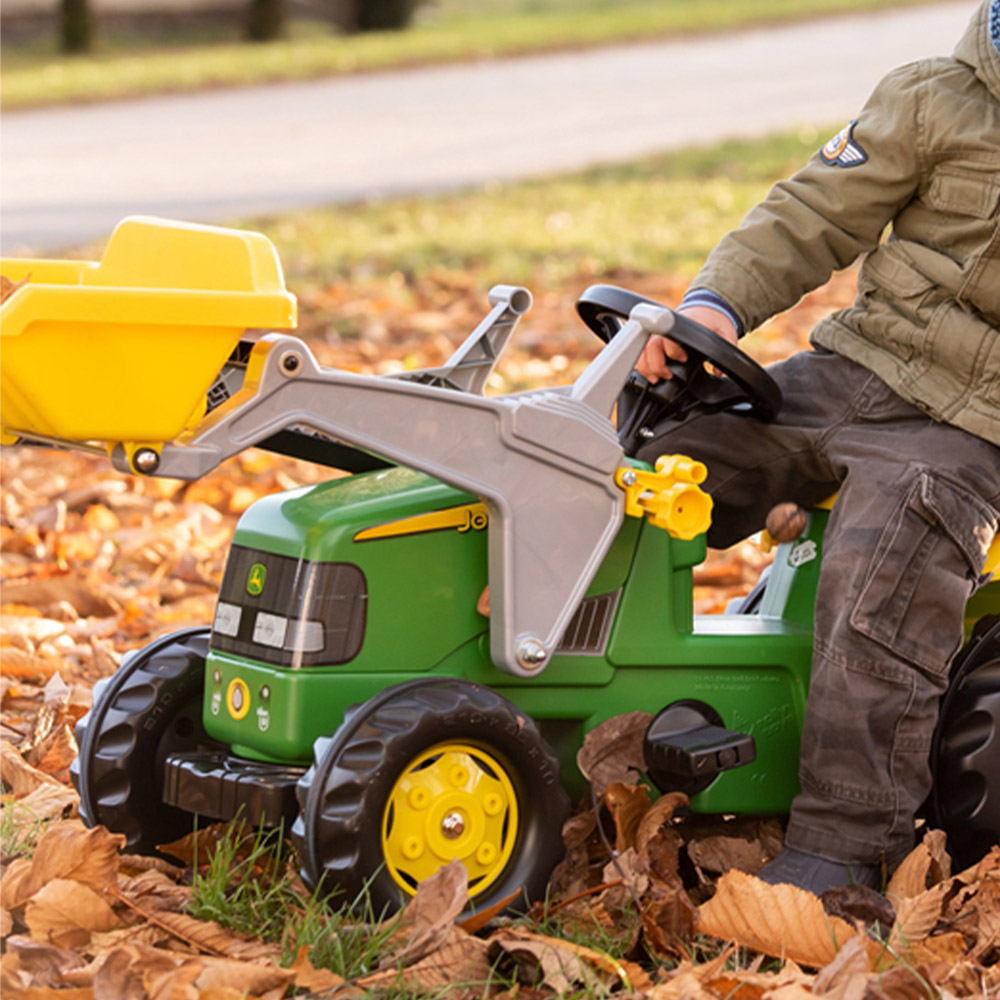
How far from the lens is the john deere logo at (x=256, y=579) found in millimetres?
2361

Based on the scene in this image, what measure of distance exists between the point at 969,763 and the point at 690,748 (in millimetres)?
452

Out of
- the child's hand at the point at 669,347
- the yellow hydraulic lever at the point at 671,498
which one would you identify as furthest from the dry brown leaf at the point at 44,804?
the child's hand at the point at 669,347

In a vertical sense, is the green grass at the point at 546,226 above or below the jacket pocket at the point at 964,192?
below

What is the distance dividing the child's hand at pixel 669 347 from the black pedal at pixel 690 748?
530 mm

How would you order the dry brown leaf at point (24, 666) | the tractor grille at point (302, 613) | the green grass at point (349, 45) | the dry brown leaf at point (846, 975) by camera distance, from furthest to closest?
the green grass at point (349, 45) → the dry brown leaf at point (24, 666) → the tractor grille at point (302, 613) → the dry brown leaf at point (846, 975)

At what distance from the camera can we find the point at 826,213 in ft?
8.89

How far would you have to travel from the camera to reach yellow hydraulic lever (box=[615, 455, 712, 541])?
2352 mm

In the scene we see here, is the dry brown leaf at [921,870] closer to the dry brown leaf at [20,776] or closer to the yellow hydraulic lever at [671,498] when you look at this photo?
the yellow hydraulic lever at [671,498]

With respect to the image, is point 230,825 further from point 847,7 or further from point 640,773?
point 847,7

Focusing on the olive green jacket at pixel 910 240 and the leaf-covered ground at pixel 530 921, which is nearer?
the leaf-covered ground at pixel 530 921

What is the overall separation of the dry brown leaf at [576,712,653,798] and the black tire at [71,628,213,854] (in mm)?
605

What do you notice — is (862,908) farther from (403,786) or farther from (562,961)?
(403,786)

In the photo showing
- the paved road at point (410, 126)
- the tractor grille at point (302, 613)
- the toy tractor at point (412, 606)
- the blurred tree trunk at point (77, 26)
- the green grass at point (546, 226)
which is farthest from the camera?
the blurred tree trunk at point (77, 26)

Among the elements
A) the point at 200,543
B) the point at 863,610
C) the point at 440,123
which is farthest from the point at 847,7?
the point at 863,610
